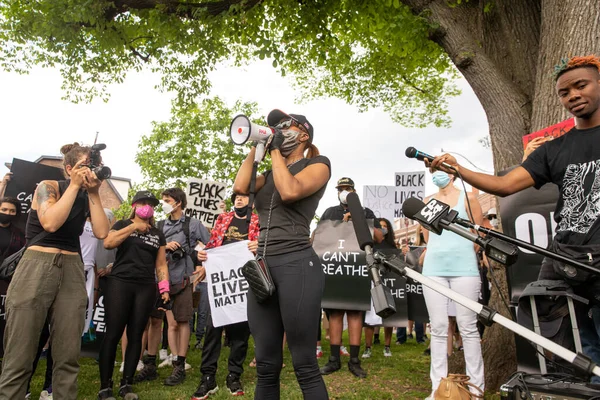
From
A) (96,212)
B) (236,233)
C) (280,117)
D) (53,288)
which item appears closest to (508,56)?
(236,233)

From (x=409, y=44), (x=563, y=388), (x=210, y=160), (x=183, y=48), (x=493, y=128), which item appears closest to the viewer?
(x=563, y=388)

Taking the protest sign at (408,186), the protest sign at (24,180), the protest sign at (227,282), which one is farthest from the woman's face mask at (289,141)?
the protest sign at (408,186)

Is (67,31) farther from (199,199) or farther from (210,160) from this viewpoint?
(210,160)

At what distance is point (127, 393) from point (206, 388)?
75 cm

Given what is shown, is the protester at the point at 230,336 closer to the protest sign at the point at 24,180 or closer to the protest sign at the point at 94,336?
the protest sign at the point at 94,336

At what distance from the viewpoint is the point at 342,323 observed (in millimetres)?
6125

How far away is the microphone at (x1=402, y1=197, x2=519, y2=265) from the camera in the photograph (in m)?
2.04

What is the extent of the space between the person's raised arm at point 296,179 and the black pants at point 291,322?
1.15 feet

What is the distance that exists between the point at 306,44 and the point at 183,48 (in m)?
2.61

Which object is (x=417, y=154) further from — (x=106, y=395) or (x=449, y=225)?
(x=106, y=395)

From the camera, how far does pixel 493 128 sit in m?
5.36

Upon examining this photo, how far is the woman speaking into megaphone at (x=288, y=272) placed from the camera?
2.61 m

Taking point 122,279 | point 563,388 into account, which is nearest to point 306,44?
point 122,279

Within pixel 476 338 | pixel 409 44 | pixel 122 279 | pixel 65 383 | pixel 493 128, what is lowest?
pixel 65 383
